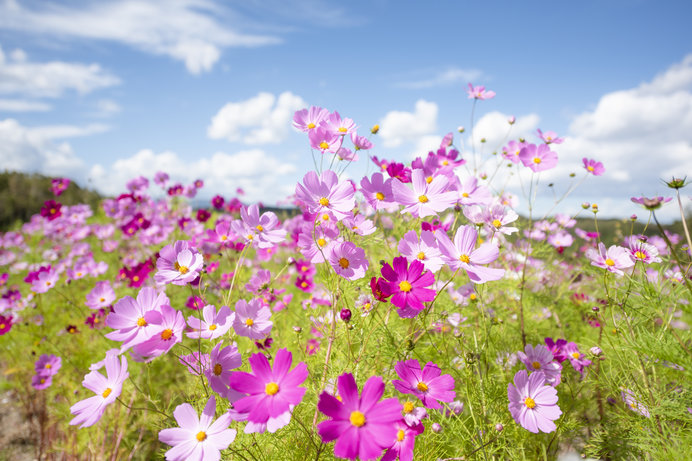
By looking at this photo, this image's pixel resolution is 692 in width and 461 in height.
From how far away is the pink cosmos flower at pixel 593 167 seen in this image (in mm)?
2076

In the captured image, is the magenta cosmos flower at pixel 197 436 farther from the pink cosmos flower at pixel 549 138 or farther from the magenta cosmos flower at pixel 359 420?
the pink cosmos flower at pixel 549 138

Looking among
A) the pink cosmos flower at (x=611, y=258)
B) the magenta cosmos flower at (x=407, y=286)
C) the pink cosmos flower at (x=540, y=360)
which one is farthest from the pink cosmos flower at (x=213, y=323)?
the pink cosmos flower at (x=611, y=258)

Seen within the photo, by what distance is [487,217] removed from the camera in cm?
134

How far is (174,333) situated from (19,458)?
2.41 metres

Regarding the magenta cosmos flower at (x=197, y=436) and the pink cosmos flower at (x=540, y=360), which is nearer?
the magenta cosmos flower at (x=197, y=436)

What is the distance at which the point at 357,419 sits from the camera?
79cm

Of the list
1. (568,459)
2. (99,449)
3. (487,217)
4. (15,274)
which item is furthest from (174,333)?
(15,274)

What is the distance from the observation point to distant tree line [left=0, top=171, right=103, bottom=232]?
468 inches

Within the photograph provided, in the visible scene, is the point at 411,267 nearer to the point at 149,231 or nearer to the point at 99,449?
the point at 99,449

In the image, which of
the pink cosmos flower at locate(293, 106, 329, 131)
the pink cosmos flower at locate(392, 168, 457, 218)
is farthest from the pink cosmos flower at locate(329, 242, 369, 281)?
the pink cosmos flower at locate(293, 106, 329, 131)

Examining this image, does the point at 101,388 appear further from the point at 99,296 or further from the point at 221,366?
the point at 99,296

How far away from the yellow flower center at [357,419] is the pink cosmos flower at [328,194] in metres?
0.51

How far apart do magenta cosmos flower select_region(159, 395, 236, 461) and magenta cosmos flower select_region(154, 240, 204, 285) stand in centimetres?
34

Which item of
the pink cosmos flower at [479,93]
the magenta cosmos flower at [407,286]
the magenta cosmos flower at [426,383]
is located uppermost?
the pink cosmos flower at [479,93]
